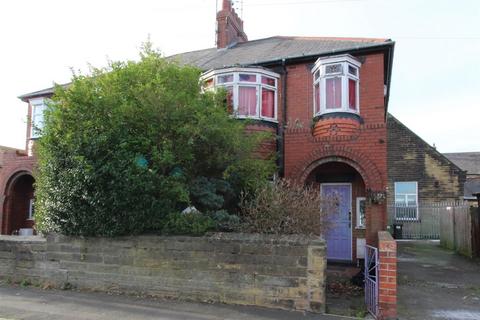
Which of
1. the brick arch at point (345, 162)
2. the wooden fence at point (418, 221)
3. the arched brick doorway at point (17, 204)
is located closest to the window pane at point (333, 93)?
the brick arch at point (345, 162)

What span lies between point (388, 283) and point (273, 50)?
995 centimetres

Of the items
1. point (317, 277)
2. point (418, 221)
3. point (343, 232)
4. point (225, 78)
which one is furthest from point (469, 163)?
point (317, 277)

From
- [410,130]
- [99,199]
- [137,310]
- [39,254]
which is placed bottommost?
[137,310]

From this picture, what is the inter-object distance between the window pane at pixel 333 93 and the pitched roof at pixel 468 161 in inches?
1227

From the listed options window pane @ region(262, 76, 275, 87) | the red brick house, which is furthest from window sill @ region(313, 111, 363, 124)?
window pane @ region(262, 76, 275, 87)

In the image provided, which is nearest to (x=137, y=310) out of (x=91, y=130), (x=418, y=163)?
(x=91, y=130)

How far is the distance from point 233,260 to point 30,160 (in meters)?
12.6

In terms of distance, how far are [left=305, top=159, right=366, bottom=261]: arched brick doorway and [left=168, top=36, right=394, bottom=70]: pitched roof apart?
3.38 meters

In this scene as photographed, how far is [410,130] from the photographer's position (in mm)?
26922

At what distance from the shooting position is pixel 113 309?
7.08 meters

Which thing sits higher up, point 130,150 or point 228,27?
point 228,27

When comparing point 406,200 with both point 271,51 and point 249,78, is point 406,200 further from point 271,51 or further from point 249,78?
point 249,78

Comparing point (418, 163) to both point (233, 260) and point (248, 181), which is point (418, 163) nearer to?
point (248, 181)

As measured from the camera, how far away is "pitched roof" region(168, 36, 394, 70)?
41.7 ft
